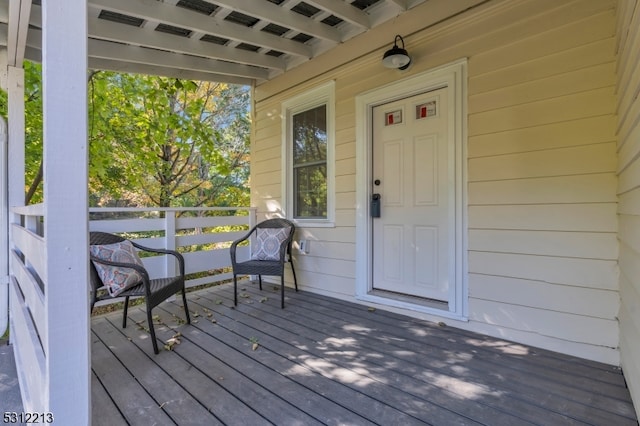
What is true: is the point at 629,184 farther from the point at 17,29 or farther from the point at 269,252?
the point at 17,29

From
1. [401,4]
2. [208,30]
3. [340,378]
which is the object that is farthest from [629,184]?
[208,30]

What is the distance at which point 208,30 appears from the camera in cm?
298

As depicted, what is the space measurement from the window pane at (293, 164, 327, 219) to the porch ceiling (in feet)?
4.23

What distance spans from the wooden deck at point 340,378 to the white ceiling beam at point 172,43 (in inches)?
101

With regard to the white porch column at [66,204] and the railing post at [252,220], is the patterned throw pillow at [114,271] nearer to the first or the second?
the white porch column at [66,204]

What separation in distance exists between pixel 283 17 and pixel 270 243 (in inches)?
86.7

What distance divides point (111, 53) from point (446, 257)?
12.4 feet

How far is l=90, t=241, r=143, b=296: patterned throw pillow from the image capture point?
7.72 ft

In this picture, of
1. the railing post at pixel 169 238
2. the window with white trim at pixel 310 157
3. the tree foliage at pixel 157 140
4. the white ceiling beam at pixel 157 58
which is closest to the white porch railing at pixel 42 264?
the railing post at pixel 169 238

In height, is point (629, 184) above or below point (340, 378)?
above

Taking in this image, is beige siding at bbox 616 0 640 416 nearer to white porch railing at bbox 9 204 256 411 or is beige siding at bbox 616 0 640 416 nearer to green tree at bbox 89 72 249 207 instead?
white porch railing at bbox 9 204 256 411

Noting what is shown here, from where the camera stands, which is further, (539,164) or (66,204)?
(539,164)

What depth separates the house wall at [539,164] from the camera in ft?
6.64

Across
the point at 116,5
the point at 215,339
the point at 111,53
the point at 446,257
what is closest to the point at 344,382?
the point at 215,339
